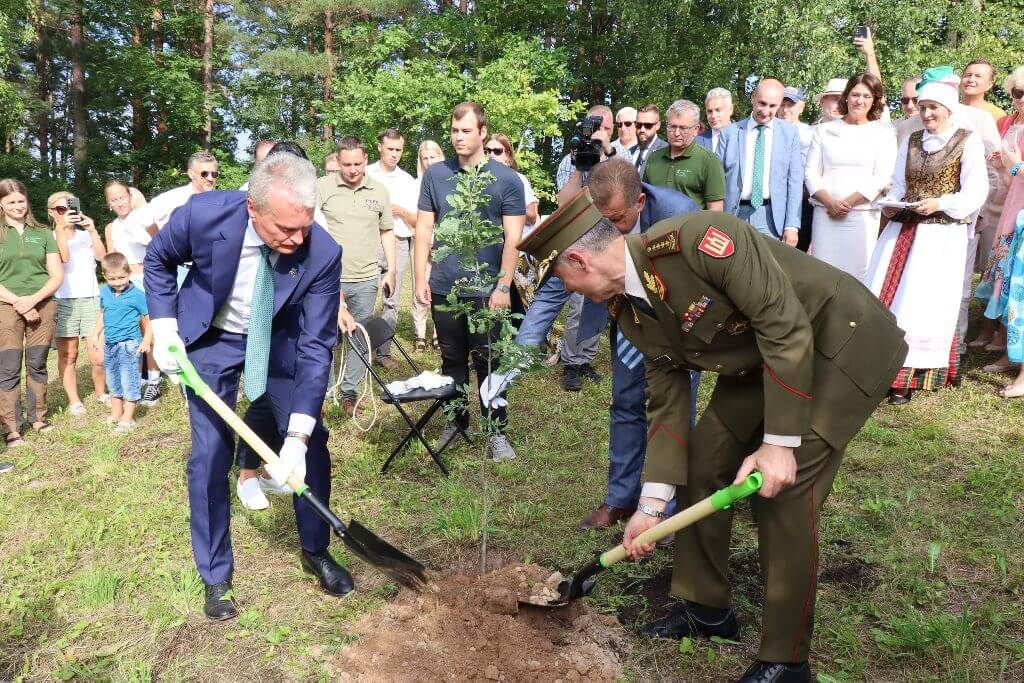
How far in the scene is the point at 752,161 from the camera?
636cm

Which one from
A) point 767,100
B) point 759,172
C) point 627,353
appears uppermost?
point 767,100

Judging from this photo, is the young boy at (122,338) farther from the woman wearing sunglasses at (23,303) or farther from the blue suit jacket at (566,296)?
the blue suit jacket at (566,296)

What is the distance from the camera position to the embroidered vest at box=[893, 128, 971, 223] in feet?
18.5

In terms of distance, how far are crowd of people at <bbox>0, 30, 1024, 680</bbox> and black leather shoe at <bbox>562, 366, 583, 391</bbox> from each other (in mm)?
21

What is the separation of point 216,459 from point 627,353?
208 cm

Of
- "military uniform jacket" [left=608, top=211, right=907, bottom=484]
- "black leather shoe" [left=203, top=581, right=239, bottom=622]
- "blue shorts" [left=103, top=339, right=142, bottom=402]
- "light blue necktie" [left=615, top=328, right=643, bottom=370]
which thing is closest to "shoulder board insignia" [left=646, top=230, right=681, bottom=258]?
Result: "military uniform jacket" [left=608, top=211, right=907, bottom=484]

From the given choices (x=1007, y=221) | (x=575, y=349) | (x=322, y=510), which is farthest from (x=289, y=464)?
(x=1007, y=221)

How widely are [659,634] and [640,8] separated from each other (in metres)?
19.2

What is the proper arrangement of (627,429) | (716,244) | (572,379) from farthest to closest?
(572,379)
(627,429)
(716,244)

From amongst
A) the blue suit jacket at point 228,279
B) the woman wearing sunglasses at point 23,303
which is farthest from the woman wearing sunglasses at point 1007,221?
the woman wearing sunglasses at point 23,303

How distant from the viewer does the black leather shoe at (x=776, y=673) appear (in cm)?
286

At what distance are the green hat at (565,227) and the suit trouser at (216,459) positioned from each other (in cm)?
153

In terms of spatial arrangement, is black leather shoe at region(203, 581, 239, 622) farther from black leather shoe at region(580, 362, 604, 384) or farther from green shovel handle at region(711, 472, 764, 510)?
black leather shoe at region(580, 362, 604, 384)

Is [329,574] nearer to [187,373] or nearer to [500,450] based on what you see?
[187,373]
